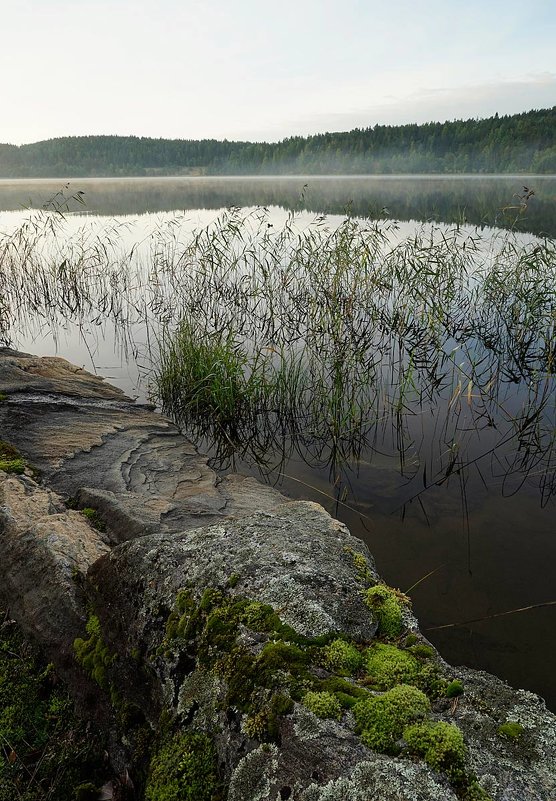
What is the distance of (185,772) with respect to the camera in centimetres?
155

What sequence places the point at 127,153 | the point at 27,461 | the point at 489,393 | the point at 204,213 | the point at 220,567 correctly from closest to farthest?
1. the point at 220,567
2. the point at 27,461
3. the point at 489,393
4. the point at 204,213
5. the point at 127,153

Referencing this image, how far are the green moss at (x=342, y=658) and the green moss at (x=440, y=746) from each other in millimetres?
276

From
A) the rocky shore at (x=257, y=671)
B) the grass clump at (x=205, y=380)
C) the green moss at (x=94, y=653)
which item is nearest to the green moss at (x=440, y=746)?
the rocky shore at (x=257, y=671)

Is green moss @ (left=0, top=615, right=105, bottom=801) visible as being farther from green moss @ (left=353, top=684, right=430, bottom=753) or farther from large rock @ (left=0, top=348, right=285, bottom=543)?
green moss @ (left=353, top=684, right=430, bottom=753)

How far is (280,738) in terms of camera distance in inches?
54.6

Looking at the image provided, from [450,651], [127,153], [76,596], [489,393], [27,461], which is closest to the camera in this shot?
[76,596]

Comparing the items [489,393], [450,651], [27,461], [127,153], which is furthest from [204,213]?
[127,153]

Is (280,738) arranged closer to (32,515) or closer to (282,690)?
(282,690)

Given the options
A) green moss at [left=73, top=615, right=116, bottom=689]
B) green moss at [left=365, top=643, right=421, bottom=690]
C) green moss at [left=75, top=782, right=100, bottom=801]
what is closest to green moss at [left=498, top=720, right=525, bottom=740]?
green moss at [left=365, top=643, right=421, bottom=690]

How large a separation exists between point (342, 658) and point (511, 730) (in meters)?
0.49

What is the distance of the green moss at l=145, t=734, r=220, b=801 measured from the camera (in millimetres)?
1509

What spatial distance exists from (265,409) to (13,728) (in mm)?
4033

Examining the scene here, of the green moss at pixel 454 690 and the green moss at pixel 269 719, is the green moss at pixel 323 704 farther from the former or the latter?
the green moss at pixel 454 690

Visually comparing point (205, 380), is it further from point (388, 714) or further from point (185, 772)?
point (388, 714)
